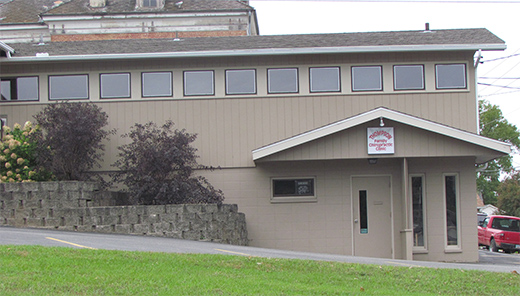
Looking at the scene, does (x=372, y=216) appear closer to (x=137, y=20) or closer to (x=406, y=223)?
(x=406, y=223)

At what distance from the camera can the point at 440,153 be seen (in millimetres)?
16594

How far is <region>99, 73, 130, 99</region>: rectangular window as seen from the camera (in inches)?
715

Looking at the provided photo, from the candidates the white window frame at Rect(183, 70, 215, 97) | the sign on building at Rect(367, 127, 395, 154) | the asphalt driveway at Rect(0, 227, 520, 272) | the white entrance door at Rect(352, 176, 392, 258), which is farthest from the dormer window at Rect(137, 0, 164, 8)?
the asphalt driveway at Rect(0, 227, 520, 272)

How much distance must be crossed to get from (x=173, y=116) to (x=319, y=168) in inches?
184

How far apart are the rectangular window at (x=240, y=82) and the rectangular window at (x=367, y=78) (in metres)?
3.09

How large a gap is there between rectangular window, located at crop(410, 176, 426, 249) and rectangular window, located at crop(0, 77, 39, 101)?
11.8m

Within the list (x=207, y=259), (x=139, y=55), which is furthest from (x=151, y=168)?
(x=207, y=259)

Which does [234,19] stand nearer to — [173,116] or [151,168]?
[173,116]

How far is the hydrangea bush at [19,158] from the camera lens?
16234mm

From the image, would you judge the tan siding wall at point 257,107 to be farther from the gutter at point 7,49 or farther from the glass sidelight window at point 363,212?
the glass sidelight window at point 363,212

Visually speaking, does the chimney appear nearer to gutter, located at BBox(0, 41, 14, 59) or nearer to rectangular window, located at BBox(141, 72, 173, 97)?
gutter, located at BBox(0, 41, 14, 59)

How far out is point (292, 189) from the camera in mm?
18000

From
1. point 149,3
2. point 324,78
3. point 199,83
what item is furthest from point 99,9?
point 324,78

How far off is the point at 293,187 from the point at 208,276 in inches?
356
